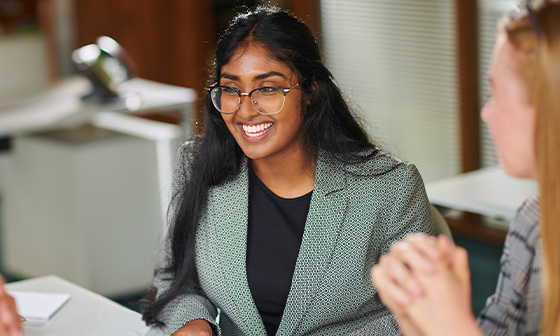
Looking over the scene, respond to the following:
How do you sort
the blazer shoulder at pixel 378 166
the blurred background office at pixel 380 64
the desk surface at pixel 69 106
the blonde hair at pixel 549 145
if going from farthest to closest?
the blurred background office at pixel 380 64, the desk surface at pixel 69 106, the blazer shoulder at pixel 378 166, the blonde hair at pixel 549 145

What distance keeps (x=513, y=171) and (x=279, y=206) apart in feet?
2.65

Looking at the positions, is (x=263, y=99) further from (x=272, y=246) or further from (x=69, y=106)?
(x=69, y=106)

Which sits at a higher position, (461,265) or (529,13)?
(529,13)

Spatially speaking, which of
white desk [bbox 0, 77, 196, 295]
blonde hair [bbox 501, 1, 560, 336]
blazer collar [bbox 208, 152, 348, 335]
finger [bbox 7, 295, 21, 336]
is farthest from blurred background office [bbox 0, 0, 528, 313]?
blonde hair [bbox 501, 1, 560, 336]

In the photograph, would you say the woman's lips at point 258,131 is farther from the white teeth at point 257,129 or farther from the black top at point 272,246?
the black top at point 272,246

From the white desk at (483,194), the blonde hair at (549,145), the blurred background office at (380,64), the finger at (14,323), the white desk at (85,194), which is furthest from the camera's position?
the blurred background office at (380,64)

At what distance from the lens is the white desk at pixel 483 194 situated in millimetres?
2543

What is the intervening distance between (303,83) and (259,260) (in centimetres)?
44

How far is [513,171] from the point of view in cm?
97

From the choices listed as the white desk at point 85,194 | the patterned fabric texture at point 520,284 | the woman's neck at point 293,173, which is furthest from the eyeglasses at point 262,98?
the white desk at point 85,194

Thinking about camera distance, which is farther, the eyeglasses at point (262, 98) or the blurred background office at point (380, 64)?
the blurred background office at point (380, 64)

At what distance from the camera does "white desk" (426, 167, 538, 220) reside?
2543mm

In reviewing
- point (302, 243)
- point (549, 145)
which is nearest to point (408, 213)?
point (302, 243)

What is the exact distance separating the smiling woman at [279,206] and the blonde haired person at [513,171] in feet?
1.80
